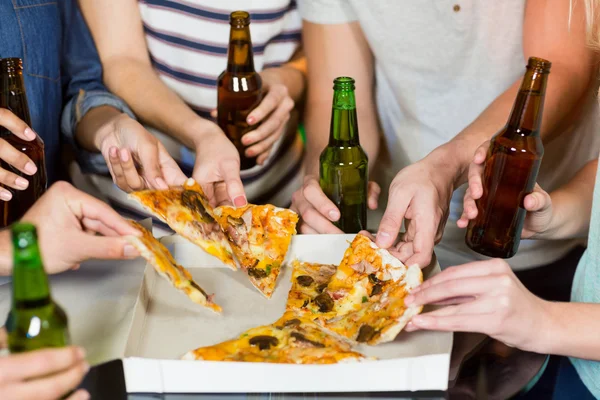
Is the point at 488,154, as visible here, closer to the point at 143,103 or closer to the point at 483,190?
the point at 483,190

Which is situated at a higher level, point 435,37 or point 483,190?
point 435,37

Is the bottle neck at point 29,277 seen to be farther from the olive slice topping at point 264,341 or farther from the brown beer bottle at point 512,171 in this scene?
the brown beer bottle at point 512,171

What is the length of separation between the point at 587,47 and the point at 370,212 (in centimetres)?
72

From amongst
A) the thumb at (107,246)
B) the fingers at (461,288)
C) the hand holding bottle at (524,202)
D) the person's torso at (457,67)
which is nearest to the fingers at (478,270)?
the fingers at (461,288)

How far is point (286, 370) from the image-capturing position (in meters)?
0.81

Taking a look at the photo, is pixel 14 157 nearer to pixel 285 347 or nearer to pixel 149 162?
pixel 149 162

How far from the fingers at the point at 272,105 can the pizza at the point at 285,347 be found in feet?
1.97

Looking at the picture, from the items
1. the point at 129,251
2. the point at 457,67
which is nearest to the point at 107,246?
the point at 129,251

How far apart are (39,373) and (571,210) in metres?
0.97

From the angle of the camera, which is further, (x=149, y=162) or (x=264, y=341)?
(x=149, y=162)

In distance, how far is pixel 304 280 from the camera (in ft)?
3.53

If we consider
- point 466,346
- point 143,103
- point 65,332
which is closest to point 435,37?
point 143,103

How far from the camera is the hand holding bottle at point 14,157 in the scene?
3.66ft

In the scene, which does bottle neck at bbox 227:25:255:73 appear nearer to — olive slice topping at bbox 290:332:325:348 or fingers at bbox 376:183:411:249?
fingers at bbox 376:183:411:249
